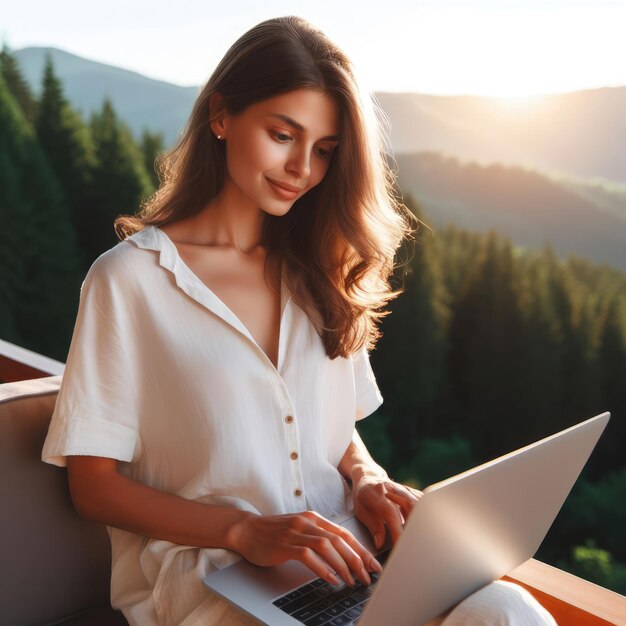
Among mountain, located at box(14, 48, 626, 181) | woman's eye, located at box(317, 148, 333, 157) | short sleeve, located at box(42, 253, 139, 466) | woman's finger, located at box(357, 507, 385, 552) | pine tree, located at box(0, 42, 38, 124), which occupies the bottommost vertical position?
pine tree, located at box(0, 42, 38, 124)

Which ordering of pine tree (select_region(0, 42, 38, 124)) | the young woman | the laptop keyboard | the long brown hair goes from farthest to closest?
1. pine tree (select_region(0, 42, 38, 124))
2. the long brown hair
3. the young woman
4. the laptop keyboard

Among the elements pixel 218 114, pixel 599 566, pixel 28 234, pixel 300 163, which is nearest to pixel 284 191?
pixel 300 163

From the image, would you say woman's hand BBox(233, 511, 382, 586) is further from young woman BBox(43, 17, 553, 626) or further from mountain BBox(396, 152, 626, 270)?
mountain BBox(396, 152, 626, 270)

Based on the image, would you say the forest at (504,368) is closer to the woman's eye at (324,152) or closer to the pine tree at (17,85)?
the woman's eye at (324,152)

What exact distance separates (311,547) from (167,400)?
36 centimetres

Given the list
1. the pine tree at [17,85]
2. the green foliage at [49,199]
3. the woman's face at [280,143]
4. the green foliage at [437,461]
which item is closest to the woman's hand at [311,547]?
the woman's face at [280,143]

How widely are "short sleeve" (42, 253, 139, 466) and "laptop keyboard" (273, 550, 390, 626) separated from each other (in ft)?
→ 1.20

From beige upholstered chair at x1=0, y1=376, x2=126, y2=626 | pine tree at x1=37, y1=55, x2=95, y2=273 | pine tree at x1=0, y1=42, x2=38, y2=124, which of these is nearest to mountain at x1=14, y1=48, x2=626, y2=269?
beige upholstered chair at x1=0, y1=376, x2=126, y2=626

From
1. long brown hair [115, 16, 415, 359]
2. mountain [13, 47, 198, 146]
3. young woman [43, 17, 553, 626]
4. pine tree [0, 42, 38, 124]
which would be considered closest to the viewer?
young woman [43, 17, 553, 626]

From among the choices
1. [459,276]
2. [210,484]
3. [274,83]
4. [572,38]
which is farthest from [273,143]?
[459,276]

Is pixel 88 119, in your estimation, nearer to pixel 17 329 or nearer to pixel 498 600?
pixel 17 329

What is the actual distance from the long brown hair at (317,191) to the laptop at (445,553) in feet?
1.56

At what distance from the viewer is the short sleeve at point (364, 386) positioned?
162 cm

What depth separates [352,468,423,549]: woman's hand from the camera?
4.21 ft
